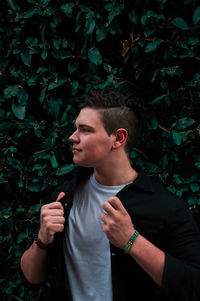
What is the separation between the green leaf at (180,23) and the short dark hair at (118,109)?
495 millimetres

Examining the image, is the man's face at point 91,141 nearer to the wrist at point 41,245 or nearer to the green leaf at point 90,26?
the wrist at point 41,245

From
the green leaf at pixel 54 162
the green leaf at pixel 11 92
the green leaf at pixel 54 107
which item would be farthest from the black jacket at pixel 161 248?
the green leaf at pixel 11 92

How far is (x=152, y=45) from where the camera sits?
148cm

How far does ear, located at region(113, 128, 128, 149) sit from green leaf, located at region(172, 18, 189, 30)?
685 mm

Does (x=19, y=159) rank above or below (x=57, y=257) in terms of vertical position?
above

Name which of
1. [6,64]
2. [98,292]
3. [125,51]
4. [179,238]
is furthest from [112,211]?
[6,64]

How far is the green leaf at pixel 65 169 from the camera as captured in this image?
1624mm

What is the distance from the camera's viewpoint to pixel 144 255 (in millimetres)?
983

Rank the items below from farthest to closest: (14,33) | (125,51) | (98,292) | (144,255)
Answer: (14,33) < (125,51) < (98,292) < (144,255)

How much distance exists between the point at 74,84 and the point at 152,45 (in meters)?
0.49

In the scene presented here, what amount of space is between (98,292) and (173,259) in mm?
380

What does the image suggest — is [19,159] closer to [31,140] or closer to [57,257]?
[31,140]

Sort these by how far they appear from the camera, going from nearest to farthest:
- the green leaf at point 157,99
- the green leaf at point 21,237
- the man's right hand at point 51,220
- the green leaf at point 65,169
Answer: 1. the man's right hand at point 51,220
2. the green leaf at point 157,99
3. the green leaf at point 65,169
4. the green leaf at point 21,237

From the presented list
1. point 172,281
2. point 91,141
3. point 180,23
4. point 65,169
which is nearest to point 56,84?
point 65,169
